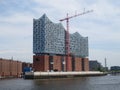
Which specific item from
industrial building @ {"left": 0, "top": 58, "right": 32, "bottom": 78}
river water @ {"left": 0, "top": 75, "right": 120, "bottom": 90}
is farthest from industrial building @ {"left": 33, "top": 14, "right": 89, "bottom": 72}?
river water @ {"left": 0, "top": 75, "right": 120, "bottom": 90}

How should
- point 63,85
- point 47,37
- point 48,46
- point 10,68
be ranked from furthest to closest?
point 48,46 < point 47,37 < point 10,68 < point 63,85

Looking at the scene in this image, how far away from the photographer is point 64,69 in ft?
552


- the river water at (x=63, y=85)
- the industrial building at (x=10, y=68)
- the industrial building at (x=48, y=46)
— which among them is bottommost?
the river water at (x=63, y=85)

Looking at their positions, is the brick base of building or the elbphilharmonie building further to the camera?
the elbphilharmonie building

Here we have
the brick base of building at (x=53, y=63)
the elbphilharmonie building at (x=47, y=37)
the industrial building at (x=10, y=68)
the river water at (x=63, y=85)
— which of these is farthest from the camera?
the elbphilharmonie building at (x=47, y=37)

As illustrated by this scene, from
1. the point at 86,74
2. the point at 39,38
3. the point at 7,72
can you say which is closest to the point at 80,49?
the point at 86,74

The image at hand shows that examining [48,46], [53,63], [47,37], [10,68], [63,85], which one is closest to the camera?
[63,85]

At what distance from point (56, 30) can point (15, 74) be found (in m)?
30.5

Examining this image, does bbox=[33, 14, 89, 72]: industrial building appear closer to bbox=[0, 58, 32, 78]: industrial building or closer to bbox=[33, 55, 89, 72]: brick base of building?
bbox=[33, 55, 89, 72]: brick base of building

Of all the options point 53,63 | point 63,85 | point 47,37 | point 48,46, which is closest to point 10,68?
point 53,63

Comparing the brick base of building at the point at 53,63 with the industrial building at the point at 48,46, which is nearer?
the brick base of building at the point at 53,63

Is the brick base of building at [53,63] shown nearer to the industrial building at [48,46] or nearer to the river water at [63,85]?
the industrial building at [48,46]

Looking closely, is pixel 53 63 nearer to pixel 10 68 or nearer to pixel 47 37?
pixel 47 37

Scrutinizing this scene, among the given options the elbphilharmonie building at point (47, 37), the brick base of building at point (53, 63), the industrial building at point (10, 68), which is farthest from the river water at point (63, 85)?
the elbphilharmonie building at point (47, 37)
